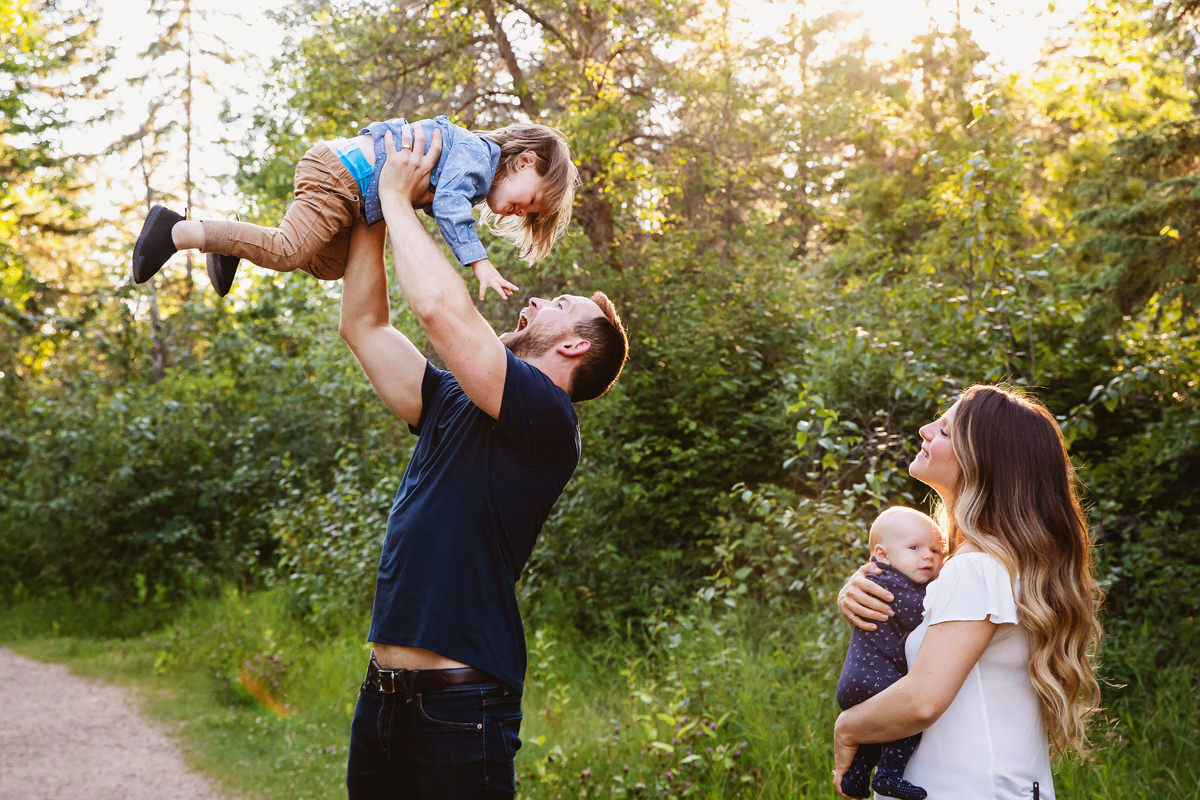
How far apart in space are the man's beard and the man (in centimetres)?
22

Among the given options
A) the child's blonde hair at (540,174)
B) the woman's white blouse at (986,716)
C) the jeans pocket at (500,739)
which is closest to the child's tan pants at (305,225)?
the child's blonde hair at (540,174)

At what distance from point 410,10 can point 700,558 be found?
6247mm

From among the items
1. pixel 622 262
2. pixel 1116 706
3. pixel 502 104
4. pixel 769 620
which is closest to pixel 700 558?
pixel 769 620

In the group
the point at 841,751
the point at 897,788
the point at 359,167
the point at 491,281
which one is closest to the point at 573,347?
the point at 491,281

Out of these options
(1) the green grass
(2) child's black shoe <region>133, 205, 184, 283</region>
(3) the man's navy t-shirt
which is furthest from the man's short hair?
(1) the green grass

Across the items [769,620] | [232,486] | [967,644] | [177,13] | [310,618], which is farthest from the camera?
[177,13]

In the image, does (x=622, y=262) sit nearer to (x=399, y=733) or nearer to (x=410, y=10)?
(x=410, y=10)

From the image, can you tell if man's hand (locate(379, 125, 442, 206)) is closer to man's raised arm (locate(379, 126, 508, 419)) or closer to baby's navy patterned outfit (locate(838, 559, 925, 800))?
man's raised arm (locate(379, 126, 508, 419))

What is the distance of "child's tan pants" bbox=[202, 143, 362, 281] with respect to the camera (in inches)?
Result: 102

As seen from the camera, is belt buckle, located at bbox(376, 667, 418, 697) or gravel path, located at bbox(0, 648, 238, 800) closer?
belt buckle, located at bbox(376, 667, 418, 697)

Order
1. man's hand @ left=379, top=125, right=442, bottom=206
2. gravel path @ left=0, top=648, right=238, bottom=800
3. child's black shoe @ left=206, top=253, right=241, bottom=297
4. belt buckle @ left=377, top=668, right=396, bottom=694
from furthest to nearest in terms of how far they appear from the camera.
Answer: gravel path @ left=0, top=648, right=238, bottom=800 < child's black shoe @ left=206, top=253, right=241, bottom=297 < man's hand @ left=379, top=125, right=442, bottom=206 < belt buckle @ left=377, top=668, right=396, bottom=694

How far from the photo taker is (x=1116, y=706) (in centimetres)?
480

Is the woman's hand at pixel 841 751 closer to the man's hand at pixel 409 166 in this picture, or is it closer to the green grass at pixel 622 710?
the man's hand at pixel 409 166

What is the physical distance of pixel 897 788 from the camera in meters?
2.13
